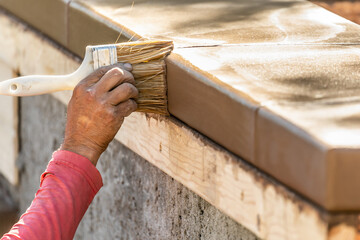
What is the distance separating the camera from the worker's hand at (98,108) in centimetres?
247

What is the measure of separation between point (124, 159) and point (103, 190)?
272mm

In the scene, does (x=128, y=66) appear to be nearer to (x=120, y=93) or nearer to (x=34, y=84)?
(x=120, y=93)

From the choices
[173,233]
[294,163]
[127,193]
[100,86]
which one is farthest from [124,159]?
[294,163]

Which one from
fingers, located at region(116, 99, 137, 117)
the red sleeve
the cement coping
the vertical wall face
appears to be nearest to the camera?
the cement coping

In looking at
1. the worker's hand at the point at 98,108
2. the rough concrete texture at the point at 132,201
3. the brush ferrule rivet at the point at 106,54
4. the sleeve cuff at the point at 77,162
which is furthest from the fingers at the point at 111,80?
the rough concrete texture at the point at 132,201

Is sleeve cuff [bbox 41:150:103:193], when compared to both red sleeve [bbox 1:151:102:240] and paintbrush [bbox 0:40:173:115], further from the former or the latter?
paintbrush [bbox 0:40:173:115]

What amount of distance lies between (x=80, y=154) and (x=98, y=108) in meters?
0.17

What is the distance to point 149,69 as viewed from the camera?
2.56 metres

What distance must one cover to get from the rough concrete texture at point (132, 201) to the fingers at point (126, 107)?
1.09 feet

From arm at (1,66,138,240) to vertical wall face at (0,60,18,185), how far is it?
1.89m

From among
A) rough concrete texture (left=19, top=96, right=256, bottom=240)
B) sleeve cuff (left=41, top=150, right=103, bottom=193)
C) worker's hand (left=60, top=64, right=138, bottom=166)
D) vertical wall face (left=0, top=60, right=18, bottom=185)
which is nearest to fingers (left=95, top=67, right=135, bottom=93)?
Result: worker's hand (left=60, top=64, right=138, bottom=166)

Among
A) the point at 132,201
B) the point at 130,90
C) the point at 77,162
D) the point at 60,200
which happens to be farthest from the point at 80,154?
the point at 132,201

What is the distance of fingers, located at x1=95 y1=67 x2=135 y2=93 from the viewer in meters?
2.46

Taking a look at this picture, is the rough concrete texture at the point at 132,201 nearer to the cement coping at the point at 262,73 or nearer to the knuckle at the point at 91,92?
the cement coping at the point at 262,73
